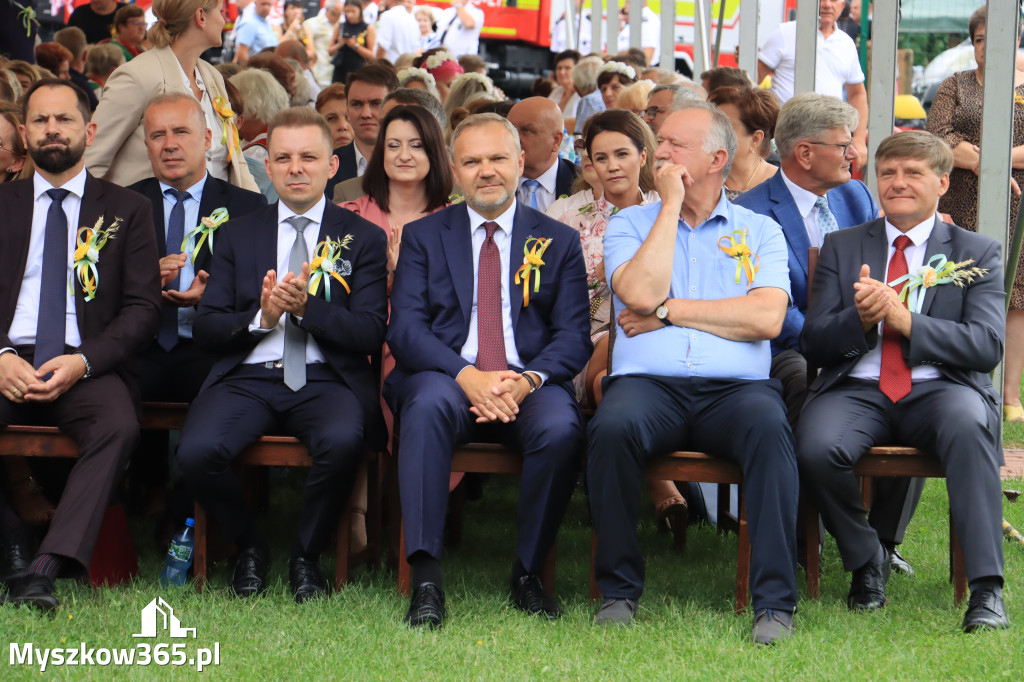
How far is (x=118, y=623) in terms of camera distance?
398cm

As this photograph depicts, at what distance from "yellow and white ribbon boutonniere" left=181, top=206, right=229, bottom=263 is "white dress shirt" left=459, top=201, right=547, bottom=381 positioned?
1050 millimetres

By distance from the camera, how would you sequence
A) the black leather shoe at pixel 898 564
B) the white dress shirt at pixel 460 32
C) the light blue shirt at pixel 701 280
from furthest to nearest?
the white dress shirt at pixel 460 32
the black leather shoe at pixel 898 564
the light blue shirt at pixel 701 280

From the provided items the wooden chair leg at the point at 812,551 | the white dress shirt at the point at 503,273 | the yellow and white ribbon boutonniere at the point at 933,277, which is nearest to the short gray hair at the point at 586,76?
the white dress shirt at the point at 503,273

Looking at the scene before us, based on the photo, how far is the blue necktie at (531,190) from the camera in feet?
22.0

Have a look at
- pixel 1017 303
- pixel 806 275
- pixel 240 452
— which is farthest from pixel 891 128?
pixel 240 452

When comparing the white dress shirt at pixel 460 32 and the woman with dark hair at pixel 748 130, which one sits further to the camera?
the white dress shirt at pixel 460 32

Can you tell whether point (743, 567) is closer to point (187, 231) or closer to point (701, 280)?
point (701, 280)

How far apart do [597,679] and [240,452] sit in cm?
153

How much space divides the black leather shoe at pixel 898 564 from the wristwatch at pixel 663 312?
1.29m

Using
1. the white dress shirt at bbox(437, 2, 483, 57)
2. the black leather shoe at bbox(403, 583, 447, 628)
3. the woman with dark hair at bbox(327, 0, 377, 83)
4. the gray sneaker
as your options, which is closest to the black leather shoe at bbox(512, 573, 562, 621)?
the gray sneaker

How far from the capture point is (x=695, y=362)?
4.40 metres

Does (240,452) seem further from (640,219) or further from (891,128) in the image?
(891,128)

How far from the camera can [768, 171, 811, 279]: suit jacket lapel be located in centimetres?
496

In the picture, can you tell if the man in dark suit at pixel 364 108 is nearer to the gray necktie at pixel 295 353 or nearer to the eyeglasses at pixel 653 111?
the eyeglasses at pixel 653 111
